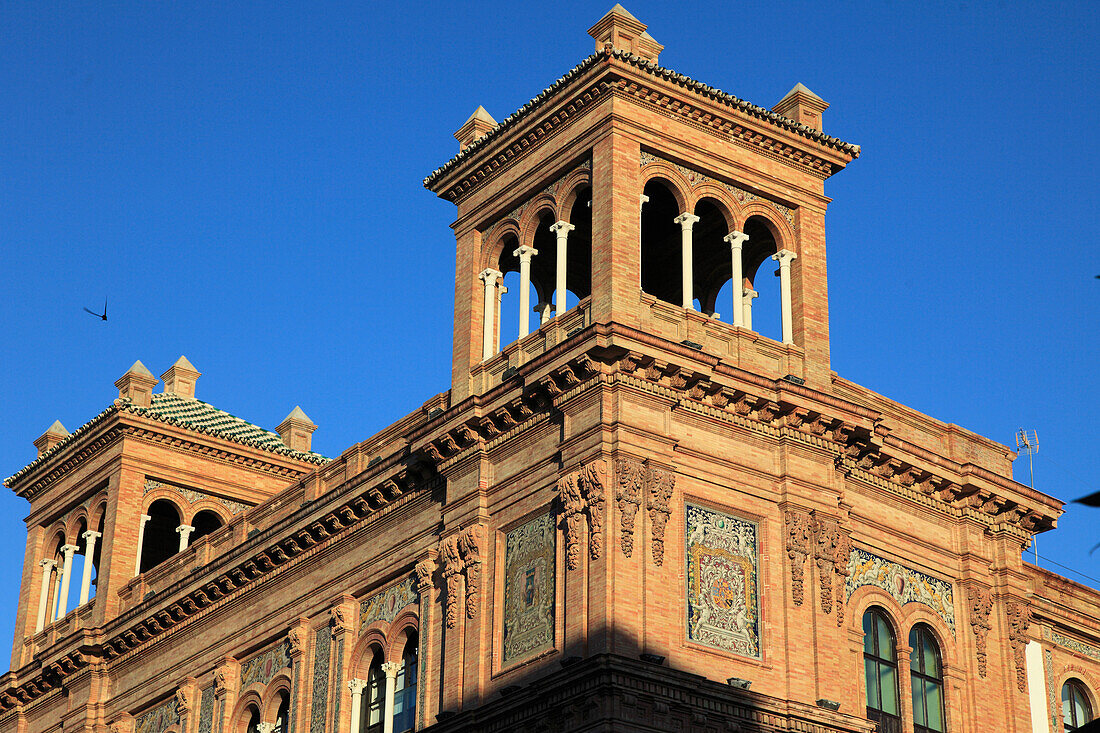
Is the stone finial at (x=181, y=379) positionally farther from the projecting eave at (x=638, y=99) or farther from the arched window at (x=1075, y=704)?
the arched window at (x=1075, y=704)

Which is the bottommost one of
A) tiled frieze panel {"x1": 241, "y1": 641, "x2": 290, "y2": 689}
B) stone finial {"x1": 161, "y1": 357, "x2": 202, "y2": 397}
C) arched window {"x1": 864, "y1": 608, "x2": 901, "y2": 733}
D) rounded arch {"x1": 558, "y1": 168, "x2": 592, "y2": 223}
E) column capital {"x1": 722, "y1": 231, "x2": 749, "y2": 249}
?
arched window {"x1": 864, "y1": 608, "x2": 901, "y2": 733}

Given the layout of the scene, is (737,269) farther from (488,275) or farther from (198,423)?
(198,423)

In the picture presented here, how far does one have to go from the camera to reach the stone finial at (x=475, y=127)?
38.8 metres

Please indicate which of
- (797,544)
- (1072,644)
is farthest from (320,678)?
(1072,644)

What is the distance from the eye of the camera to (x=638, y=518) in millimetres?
31641

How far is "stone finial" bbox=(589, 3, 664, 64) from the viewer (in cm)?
3547

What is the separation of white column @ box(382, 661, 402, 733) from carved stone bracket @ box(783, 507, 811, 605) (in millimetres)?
8798

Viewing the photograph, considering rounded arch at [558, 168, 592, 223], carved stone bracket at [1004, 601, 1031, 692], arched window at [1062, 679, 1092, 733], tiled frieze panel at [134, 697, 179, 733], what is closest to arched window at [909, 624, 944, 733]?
carved stone bracket at [1004, 601, 1031, 692]

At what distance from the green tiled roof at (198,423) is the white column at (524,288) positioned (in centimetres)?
1643

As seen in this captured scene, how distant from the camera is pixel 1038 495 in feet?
127

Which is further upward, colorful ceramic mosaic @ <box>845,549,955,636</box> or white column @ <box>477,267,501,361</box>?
white column @ <box>477,267,501,361</box>

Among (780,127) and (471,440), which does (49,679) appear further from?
(780,127)

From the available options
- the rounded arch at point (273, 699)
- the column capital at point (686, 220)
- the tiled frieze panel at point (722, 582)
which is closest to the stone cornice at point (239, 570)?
the rounded arch at point (273, 699)

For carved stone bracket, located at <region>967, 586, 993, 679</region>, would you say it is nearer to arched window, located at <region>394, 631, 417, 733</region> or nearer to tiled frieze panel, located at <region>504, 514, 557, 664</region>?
tiled frieze panel, located at <region>504, 514, 557, 664</region>
